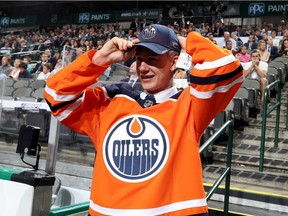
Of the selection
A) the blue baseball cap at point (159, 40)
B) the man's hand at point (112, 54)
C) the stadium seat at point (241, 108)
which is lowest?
the man's hand at point (112, 54)

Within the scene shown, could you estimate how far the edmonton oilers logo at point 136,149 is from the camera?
5.00ft

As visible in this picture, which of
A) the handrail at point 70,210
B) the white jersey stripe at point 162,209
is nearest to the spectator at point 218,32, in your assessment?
the handrail at point 70,210

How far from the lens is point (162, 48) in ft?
5.31

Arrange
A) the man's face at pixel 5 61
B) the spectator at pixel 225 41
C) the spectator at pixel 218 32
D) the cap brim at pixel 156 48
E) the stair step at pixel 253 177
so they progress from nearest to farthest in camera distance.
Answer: the cap brim at pixel 156 48 < the stair step at pixel 253 177 < the man's face at pixel 5 61 < the spectator at pixel 225 41 < the spectator at pixel 218 32

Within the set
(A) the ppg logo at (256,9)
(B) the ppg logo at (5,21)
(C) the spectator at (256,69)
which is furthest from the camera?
(B) the ppg logo at (5,21)

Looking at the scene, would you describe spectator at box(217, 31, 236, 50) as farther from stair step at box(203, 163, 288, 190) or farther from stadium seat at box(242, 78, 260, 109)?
stair step at box(203, 163, 288, 190)

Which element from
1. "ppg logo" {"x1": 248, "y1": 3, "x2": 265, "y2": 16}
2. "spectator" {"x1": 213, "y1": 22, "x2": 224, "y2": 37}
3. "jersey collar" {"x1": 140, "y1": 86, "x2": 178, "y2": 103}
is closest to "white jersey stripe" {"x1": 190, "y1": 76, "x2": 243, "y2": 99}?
"jersey collar" {"x1": 140, "y1": 86, "x2": 178, "y2": 103}

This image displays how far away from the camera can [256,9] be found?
16.5 m

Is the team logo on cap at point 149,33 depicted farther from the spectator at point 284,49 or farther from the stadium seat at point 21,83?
the spectator at point 284,49

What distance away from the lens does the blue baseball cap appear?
1.61m

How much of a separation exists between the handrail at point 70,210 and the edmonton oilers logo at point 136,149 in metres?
0.80

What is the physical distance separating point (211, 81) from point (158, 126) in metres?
0.25

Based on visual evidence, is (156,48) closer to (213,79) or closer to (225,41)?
(213,79)

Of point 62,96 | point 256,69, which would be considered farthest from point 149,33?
point 256,69
